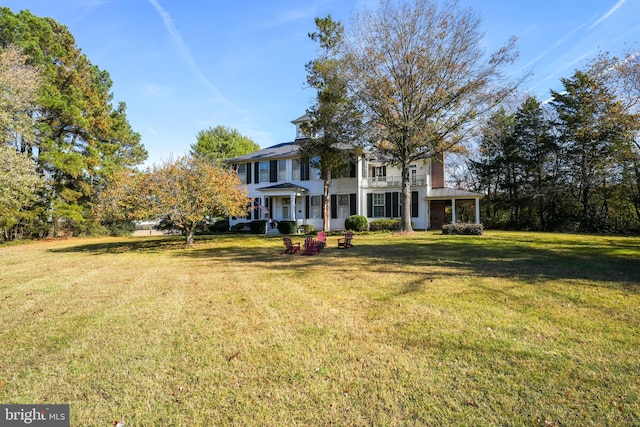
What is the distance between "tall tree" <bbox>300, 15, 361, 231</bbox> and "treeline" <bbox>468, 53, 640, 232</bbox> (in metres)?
8.45

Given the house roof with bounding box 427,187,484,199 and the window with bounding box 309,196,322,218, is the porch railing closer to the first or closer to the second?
the house roof with bounding box 427,187,484,199

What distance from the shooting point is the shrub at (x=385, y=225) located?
912 inches

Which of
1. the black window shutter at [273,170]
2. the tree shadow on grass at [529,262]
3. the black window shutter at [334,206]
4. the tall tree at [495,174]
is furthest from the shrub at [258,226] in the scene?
the tall tree at [495,174]

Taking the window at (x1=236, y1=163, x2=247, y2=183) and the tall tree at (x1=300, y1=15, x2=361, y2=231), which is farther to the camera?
the window at (x1=236, y1=163, x2=247, y2=183)

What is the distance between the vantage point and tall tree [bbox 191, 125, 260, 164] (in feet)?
147

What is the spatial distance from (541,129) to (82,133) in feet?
137

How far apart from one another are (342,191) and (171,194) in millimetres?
13767

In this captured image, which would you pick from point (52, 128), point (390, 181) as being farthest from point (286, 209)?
point (52, 128)

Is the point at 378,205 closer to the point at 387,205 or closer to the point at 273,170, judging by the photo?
the point at 387,205

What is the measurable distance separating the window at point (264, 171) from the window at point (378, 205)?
9963 millimetres

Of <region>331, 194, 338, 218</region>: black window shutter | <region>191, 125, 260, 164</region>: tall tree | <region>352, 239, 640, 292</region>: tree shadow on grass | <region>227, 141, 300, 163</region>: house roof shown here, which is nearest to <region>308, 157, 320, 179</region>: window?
<region>227, 141, 300, 163</region>: house roof

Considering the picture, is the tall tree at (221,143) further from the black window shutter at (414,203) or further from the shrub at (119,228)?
the black window shutter at (414,203)

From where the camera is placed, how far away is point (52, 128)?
24.3m

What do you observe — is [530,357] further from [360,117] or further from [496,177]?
[496,177]
